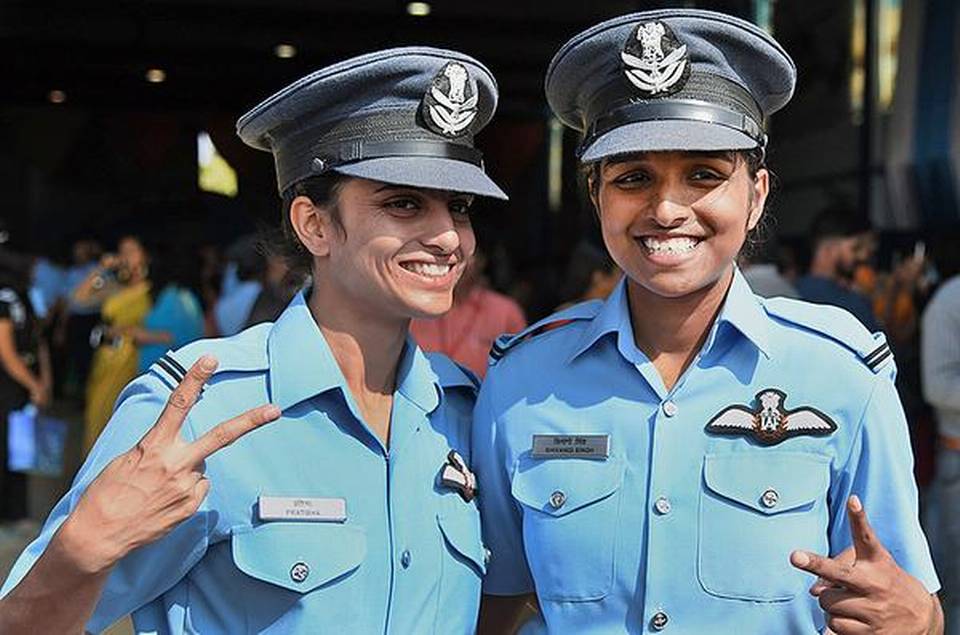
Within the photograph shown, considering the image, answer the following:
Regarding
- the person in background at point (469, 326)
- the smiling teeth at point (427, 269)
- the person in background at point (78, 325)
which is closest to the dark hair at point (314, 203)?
the smiling teeth at point (427, 269)

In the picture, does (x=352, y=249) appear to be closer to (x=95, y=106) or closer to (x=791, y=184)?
(x=791, y=184)

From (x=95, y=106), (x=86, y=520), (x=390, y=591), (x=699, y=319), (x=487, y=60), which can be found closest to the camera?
(x=86, y=520)

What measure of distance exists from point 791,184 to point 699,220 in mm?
7428

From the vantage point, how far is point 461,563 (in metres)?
1.85

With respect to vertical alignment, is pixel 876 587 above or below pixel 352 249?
below

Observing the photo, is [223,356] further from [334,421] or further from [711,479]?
[711,479]

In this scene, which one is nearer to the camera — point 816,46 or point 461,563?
point 461,563

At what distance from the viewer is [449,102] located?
186cm

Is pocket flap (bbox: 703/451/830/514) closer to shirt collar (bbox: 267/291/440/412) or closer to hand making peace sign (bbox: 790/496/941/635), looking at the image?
hand making peace sign (bbox: 790/496/941/635)

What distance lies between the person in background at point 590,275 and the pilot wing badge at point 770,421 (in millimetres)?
3235

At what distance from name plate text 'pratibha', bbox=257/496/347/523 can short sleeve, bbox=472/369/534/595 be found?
291 millimetres

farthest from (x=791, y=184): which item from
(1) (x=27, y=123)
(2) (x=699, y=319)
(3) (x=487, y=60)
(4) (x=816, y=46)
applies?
(1) (x=27, y=123)

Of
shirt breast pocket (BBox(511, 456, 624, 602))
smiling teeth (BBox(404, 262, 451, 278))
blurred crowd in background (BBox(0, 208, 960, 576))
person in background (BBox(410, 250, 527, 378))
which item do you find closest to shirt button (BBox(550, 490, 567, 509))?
shirt breast pocket (BBox(511, 456, 624, 602))

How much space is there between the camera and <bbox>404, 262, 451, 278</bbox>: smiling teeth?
1.83 m
